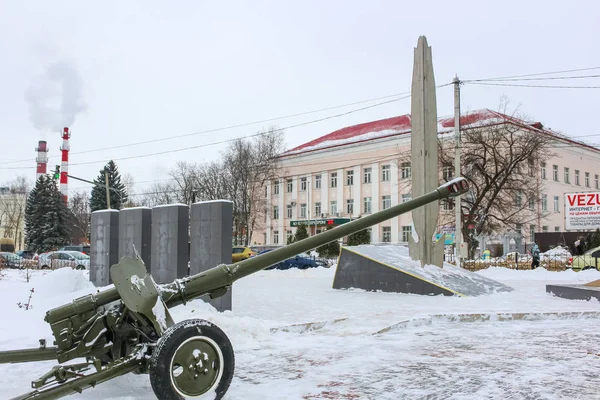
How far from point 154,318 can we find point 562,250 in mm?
38068

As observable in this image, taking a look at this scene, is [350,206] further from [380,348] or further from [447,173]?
[380,348]

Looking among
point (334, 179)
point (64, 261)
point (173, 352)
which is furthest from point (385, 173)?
point (173, 352)

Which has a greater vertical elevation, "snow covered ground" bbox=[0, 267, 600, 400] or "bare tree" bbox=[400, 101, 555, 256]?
"bare tree" bbox=[400, 101, 555, 256]

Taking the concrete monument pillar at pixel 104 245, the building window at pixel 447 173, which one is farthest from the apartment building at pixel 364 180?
the concrete monument pillar at pixel 104 245

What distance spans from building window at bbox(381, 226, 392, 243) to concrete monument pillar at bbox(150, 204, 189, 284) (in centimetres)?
4477

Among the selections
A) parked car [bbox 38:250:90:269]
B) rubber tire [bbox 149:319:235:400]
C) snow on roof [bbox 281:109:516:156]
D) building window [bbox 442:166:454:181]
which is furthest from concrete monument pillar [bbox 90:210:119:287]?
snow on roof [bbox 281:109:516:156]

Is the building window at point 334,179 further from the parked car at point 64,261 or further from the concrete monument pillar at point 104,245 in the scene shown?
the concrete monument pillar at point 104,245

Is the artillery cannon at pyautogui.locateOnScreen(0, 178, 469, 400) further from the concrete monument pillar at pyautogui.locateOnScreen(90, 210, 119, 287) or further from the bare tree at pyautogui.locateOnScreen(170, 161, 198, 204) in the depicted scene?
the bare tree at pyautogui.locateOnScreen(170, 161, 198, 204)

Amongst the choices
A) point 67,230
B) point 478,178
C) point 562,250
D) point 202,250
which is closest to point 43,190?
→ point 67,230

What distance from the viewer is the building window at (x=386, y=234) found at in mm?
55188

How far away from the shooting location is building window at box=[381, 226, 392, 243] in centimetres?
5519

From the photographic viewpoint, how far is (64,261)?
1163 inches

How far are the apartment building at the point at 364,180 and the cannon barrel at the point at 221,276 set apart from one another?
143 feet

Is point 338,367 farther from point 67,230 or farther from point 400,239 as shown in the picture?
point 67,230
